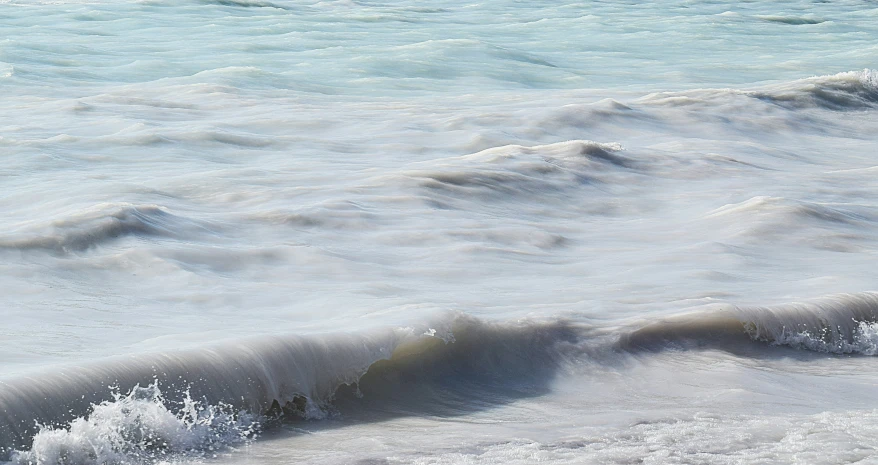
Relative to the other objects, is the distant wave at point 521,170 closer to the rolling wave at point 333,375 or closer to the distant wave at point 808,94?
the rolling wave at point 333,375

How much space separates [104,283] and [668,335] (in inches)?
105

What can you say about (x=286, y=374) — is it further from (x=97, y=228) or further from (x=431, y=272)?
(x=97, y=228)

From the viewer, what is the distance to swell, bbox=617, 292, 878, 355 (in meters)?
5.14

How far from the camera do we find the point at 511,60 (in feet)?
55.3

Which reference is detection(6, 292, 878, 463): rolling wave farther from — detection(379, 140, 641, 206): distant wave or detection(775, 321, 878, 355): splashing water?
detection(379, 140, 641, 206): distant wave

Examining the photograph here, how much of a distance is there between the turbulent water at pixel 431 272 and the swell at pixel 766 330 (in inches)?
0.6

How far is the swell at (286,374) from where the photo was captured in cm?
374

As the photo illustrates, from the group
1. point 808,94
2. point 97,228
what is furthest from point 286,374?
point 808,94

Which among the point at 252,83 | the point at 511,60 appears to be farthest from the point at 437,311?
the point at 511,60

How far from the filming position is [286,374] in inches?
169

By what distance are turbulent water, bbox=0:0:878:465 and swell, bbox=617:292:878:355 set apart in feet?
0.05

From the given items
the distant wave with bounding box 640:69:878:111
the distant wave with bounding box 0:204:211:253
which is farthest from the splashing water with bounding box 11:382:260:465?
the distant wave with bounding box 640:69:878:111

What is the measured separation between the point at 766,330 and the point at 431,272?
70.3 inches

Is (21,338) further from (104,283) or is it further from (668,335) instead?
(668,335)
